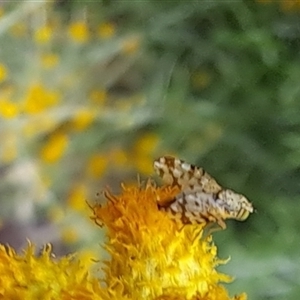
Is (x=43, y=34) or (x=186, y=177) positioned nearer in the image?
(x=186, y=177)

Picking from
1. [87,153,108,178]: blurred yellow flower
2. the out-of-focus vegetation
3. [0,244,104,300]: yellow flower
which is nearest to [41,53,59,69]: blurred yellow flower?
the out-of-focus vegetation

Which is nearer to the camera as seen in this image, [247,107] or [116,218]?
[116,218]

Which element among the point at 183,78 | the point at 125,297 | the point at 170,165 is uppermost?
the point at 183,78

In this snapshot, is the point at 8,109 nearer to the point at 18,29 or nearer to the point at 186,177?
the point at 18,29

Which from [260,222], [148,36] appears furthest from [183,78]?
[260,222]

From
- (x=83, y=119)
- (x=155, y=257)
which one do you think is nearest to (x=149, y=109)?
(x=83, y=119)

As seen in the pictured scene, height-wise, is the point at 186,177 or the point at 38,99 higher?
the point at 38,99

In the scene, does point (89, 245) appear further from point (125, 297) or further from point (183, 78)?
point (183, 78)
